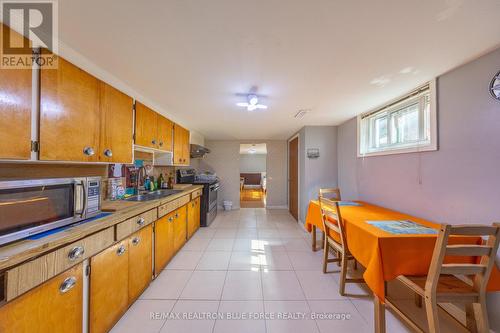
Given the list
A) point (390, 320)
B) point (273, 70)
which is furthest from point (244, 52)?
point (390, 320)

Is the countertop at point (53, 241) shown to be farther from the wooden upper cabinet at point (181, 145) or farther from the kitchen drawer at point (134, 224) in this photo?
the wooden upper cabinet at point (181, 145)

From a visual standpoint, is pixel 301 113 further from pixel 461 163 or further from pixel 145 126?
pixel 145 126

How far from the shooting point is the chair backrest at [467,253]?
3.41ft

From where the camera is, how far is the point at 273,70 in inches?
63.1

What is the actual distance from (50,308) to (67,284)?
0.11 metres

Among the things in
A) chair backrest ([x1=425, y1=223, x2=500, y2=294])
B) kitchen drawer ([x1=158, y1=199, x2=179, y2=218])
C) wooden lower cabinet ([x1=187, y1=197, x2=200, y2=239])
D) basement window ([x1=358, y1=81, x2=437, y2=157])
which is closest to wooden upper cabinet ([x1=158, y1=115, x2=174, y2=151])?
kitchen drawer ([x1=158, y1=199, x2=179, y2=218])

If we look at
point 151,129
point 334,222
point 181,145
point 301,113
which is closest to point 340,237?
point 334,222

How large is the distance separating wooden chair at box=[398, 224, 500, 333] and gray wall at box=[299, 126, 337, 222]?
2476 millimetres

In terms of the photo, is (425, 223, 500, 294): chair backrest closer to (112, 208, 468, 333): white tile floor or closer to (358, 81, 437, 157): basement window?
(112, 208, 468, 333): white tile floor

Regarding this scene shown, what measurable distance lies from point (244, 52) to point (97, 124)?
53.0 inches

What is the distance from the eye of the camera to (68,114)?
4.14ft

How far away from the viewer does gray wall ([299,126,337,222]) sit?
3.65m

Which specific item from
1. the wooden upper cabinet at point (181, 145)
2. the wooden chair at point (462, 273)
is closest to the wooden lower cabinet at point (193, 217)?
the wooden upper cabinet at point (181, 145)

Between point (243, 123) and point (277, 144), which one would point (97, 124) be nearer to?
point (243, 123)
